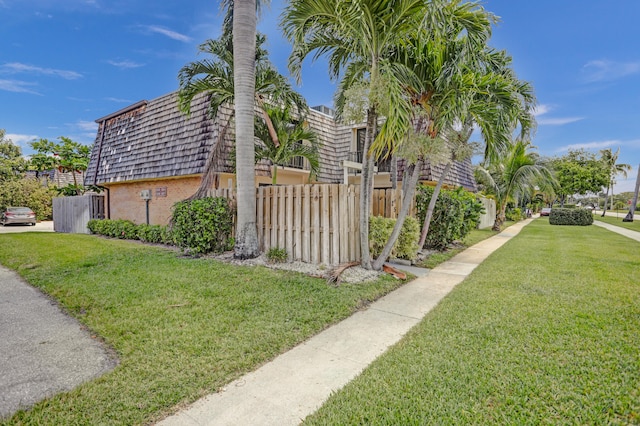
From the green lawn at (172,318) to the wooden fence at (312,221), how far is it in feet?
3.31

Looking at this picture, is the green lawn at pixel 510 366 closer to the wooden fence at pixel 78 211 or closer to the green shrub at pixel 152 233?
the green shrub at pixel 152 233

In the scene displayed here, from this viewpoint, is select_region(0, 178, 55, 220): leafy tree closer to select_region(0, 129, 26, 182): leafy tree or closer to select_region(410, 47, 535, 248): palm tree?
select_region(0, 129, 26, 182): leafy tree

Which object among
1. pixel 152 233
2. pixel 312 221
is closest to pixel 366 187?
pixel 312 221

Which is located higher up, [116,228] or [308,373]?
[116,228]

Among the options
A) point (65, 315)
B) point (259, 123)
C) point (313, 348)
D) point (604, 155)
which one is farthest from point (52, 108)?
point (604, 155)

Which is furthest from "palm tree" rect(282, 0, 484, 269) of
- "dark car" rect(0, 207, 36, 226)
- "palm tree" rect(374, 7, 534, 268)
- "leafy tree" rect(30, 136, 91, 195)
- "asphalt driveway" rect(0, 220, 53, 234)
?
"dark car" rect(0, 207, 36, 226)

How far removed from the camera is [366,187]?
619 centimetres

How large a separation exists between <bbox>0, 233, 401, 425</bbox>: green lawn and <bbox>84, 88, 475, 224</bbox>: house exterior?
15.6 feet

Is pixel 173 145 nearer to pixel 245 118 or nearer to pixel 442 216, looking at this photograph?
pixel 245 118

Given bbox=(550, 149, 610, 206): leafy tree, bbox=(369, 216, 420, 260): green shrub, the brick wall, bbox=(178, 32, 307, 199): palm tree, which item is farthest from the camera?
bbox=(550, 149, 610, 206): leafy tree

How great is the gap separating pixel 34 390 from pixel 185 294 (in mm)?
2375

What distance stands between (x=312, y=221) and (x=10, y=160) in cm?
3449

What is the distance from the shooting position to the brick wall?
12.0 m

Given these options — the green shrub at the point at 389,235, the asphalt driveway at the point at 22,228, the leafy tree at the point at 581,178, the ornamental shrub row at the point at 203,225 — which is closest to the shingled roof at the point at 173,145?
the ornamental shrub row at the point at 203,225
